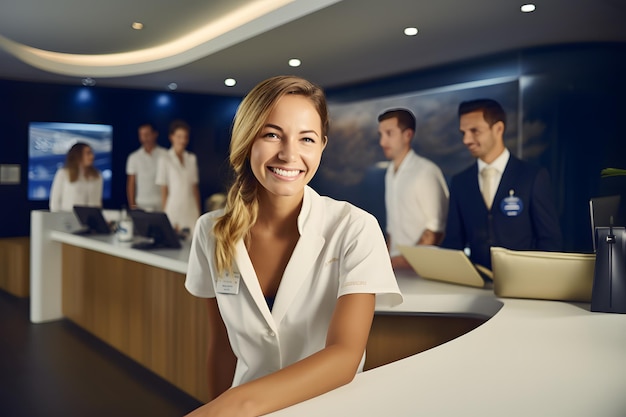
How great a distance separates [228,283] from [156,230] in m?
2.57

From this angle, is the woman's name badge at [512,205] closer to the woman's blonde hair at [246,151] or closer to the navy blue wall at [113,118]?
the woman's blonde hair at [246,151]

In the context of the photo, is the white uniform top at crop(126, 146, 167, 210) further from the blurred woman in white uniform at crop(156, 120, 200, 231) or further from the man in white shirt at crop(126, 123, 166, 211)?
the blurred woman in white uniform at crop(156, 120, 200, 231)

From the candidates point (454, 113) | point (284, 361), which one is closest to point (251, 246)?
point (284, 361)

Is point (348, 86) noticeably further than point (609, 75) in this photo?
Yes

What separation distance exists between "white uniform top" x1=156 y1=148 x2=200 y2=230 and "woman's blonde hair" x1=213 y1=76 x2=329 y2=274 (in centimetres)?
563

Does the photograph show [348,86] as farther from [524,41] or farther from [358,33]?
[524,41]

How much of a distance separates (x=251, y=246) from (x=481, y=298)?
96cm

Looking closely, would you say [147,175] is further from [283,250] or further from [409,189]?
[283,250]

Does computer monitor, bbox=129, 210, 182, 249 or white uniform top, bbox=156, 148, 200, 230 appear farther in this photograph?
white uniform top, bbox=156, 148, 200, 230

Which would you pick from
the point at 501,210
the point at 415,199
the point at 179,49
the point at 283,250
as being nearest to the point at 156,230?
the point at 415,199

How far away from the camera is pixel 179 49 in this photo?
752 cm

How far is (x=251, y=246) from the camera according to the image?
1540mm

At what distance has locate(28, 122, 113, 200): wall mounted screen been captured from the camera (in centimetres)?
902

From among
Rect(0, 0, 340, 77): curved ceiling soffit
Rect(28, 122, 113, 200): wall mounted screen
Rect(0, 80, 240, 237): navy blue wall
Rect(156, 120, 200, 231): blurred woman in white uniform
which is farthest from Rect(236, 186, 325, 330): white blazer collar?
Rect(28, 122, 113, 200): wall mounted screen
